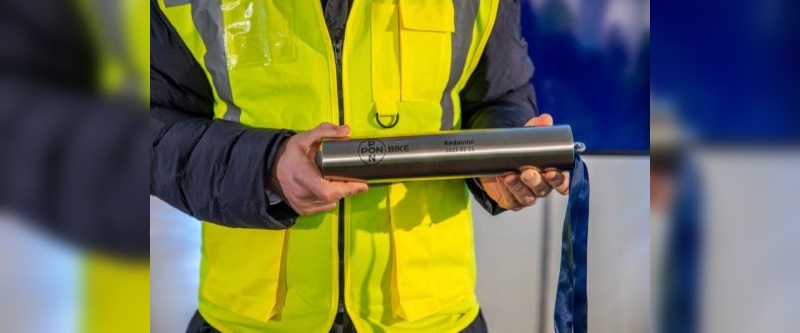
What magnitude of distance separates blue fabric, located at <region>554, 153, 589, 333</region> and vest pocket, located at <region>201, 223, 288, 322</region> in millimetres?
301

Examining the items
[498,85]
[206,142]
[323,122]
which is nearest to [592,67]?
[498,85]

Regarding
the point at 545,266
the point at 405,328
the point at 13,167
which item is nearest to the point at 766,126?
the point at 13,167

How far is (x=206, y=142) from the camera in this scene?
2.05ft

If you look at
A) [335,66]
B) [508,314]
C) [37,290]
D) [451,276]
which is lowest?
[508,314]

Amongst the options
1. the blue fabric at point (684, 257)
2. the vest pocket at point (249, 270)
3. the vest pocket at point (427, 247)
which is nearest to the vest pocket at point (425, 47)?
the vest pocket at point (427, 247)

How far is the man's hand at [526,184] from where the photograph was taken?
572 millimetres

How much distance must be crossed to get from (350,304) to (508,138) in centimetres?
26

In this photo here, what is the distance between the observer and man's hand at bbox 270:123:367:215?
56 centimetres

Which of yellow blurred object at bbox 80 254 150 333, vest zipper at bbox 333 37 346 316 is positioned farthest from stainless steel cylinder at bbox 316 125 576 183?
yellow blurred object at bbox 80 254 150 333

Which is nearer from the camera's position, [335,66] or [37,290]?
[37,290]

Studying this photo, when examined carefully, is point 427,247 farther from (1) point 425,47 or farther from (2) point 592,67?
(2) point 592,67

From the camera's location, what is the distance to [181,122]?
635 millimetres

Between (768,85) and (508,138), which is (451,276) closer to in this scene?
(508,138)

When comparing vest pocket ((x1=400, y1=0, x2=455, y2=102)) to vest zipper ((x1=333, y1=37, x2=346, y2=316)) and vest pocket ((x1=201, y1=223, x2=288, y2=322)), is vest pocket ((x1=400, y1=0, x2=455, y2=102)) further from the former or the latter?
vest pocket ((x1=201, y1=223, x2=288, y2=322))
